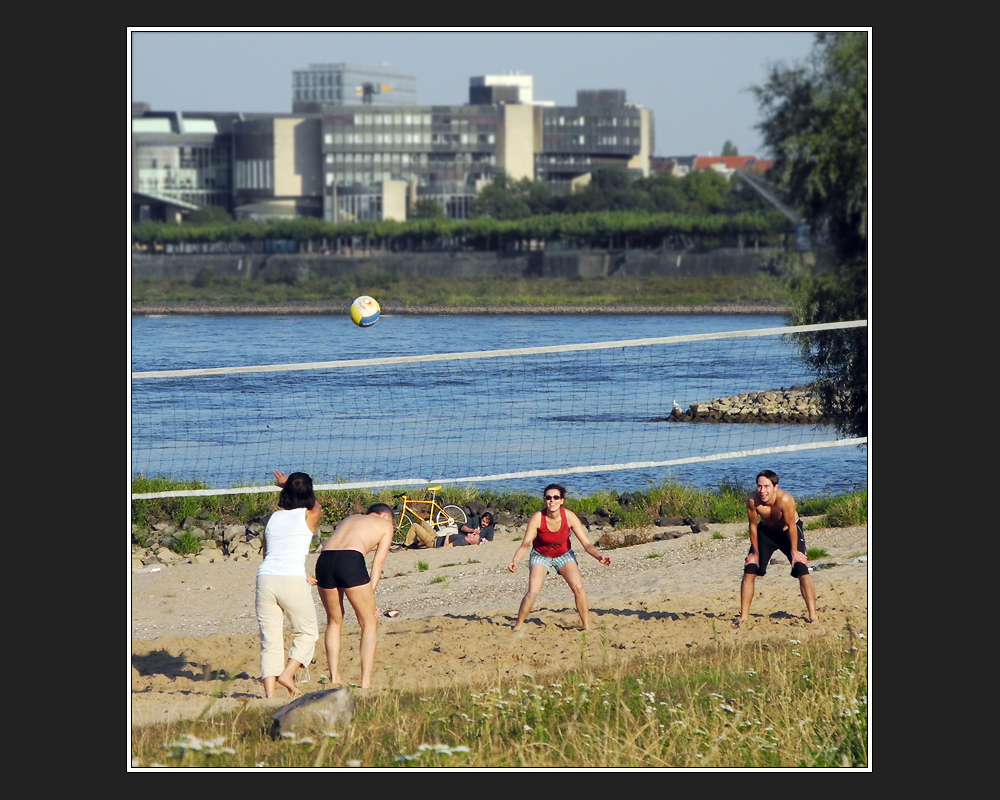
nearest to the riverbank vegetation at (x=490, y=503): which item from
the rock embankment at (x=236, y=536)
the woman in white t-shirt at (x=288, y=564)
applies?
the rock embankment at (x=236, y=536)

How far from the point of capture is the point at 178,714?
8.16 meters

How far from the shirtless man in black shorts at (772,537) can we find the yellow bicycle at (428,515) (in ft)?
20.0

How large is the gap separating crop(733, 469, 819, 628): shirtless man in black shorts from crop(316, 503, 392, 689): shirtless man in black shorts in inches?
112

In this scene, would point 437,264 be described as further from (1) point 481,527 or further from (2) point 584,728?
(2) point 584,728

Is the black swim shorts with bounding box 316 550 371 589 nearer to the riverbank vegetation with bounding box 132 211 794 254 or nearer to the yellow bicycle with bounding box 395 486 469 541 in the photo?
the yellow bicycle with bounding box 395 486 469 541

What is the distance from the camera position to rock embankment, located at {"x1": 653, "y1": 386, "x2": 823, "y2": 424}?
27578 mm

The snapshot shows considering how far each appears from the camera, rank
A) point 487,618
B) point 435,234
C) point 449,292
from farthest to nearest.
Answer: point 435,234 < point 449,292 < point 487,618

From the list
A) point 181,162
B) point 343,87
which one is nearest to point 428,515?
point 343,87

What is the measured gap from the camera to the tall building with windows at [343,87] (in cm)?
3071

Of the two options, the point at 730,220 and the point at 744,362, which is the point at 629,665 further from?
the point at 730,220

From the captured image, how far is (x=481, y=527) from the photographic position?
1559 cm

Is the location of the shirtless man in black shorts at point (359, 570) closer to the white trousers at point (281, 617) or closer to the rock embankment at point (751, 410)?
the white trousers at point (281, 617)

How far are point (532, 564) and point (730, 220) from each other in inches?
2555

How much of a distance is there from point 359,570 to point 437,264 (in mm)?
72259
